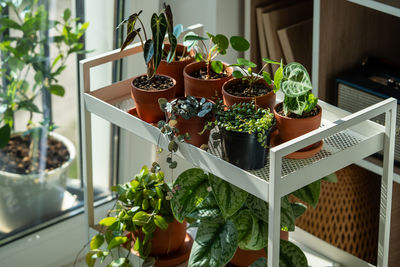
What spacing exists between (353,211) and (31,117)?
3.77 feet

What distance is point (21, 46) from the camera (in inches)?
86.3

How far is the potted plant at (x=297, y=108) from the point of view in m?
1.35

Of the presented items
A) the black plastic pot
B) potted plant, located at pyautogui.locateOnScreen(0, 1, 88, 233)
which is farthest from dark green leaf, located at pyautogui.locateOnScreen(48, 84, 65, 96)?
the black plastic pot

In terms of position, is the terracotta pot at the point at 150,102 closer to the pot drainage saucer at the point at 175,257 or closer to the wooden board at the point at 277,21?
the pot drainage saucer at the point at 175,257

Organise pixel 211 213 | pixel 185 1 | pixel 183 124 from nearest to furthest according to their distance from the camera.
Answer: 1. pixel 183 124
2. pixel 211 213
3. pixel 185 1

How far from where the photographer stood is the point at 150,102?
5.02ft

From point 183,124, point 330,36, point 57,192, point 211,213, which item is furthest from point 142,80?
point 57,192

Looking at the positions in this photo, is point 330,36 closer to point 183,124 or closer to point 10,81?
point 183,124

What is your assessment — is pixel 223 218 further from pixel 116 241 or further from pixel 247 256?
pixel 116 241

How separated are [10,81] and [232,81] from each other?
0.99 metres

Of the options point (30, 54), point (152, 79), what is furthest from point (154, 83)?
point (30, 54)

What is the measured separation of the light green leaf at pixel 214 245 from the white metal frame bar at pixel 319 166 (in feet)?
0.55

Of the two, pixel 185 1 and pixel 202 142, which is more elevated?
pixel 185 1

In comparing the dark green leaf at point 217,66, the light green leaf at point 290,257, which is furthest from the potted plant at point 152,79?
the light green leaf at point 290,257
